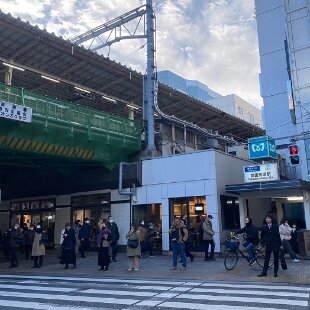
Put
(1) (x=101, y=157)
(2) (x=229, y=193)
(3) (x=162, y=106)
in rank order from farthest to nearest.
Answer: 1. (3) (x=162, y=106)
2. (1) (x=101, y=157)
3. (2) (x=229, y=193)

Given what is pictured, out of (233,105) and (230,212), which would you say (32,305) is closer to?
(230,212)

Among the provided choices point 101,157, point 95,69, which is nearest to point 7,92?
point 101,157

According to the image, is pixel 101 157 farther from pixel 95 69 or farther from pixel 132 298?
pixel 132 298

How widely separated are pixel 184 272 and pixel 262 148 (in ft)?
31.8

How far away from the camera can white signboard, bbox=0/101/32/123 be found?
14429mm

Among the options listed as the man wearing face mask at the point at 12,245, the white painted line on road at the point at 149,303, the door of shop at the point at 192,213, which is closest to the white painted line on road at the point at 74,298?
the white painted line on road at the point at 149,303

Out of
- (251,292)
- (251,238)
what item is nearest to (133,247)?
(251,238)

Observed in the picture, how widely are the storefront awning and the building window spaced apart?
3.48ft

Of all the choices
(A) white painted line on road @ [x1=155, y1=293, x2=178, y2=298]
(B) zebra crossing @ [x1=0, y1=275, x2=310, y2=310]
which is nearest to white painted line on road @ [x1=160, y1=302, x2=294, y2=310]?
(B) zebra crossing @ [x1=0, y1=275, x2=310, y2=310]

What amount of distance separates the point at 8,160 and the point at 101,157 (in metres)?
5.57

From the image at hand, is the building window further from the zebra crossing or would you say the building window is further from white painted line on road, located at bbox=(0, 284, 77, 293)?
white painted line on road, located at bbox=(0, 284, 77, 293)

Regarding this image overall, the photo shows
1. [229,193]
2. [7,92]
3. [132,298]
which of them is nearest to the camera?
[132,298]

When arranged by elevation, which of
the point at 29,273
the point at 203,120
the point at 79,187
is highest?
the point at 203,120

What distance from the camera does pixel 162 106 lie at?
2844 centimetres
